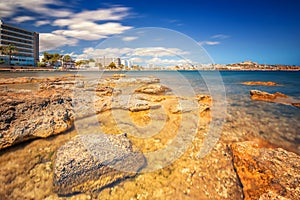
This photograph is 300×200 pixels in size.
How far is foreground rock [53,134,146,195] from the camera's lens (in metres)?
2.94

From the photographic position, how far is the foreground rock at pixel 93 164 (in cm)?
294

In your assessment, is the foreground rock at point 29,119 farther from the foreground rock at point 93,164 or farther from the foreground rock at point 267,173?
the foreground rock at point 267,173

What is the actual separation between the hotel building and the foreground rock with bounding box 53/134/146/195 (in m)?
73.8

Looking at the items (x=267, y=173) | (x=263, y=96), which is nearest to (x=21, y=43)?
(x=263, y=96)

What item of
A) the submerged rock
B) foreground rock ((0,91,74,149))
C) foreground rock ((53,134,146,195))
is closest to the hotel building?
foreground rock ((0,91,74,149))

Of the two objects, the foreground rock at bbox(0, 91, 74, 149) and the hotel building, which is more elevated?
the hotel building

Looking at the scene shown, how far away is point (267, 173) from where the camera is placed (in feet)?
10.9

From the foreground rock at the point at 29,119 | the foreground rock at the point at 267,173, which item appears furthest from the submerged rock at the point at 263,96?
the foreground rock at the point at 29,119

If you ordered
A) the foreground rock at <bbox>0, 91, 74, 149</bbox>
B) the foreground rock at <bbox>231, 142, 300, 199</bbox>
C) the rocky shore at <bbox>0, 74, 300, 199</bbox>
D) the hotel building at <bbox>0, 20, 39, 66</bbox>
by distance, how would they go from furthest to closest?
1. the hotel building at <bbox>0, 20, 39, 66</bbox>
2. the foreground rock at <bbox>0, 91, 74, 149</bbox>
3. the rocky shore at <bbox>0, 74, 300, 199</bbox>
4. the foreground rock at <bbox>231, 142, 300, 199</bbox>

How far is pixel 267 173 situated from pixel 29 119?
6325mm

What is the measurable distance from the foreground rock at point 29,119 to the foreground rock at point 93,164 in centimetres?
150

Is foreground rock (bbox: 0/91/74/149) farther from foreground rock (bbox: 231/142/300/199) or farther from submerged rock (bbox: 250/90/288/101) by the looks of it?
submerged rock (bbox: 250/90/288/101)

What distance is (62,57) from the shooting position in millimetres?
85125

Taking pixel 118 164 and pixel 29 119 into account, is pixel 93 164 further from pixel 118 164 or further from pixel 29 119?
pixel 29 119
